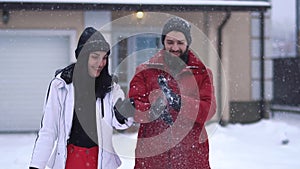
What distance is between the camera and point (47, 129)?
2.53 metres

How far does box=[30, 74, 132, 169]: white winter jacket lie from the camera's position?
2.51 meters

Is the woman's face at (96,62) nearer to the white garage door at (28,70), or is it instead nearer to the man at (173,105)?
the man at (173,105)

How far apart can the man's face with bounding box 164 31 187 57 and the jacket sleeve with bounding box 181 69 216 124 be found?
8.0 inches

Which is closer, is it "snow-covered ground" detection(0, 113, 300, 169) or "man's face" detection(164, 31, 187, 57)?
"man's face" detection(164, 31, 187, 57)

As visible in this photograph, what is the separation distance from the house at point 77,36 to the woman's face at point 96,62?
566 cm

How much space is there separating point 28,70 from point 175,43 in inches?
272

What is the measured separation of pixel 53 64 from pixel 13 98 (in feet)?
3.50

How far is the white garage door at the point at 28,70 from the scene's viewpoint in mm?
8891

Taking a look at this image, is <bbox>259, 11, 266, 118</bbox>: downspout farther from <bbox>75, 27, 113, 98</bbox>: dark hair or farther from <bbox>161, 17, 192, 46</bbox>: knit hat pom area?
<bbox>75, 27, 113, 98</bbox>: dark hair

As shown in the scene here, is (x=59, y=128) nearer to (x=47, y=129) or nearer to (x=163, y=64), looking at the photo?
(x=47, y=129)

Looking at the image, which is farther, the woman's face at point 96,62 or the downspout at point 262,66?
the downspout at point 262,66

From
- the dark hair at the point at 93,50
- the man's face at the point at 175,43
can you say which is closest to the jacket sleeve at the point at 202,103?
the man's face at the point at 175,43

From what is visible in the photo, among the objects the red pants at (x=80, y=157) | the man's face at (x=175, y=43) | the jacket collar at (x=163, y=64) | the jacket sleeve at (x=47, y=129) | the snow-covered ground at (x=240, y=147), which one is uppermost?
the man's face at (x=175, y=43)

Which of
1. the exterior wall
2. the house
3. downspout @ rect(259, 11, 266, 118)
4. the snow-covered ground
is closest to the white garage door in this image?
the house
